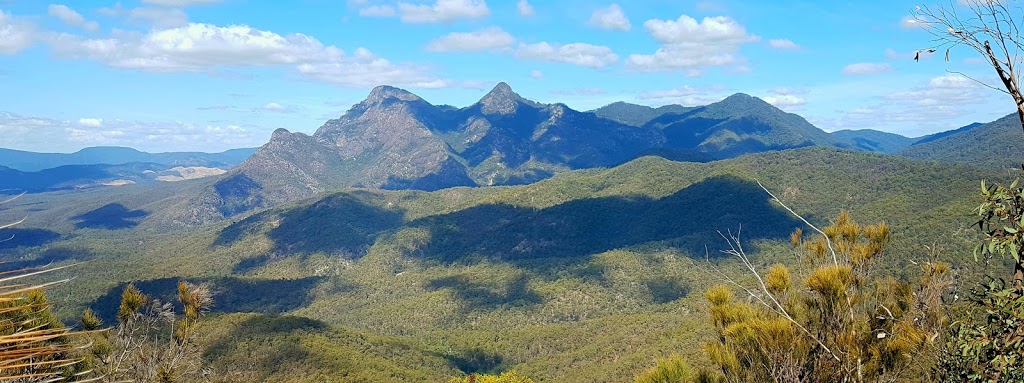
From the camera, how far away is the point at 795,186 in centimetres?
17262

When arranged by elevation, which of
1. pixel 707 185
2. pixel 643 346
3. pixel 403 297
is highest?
pixel 707 185

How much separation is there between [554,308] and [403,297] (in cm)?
4941

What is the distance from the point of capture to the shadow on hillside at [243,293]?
433 feet

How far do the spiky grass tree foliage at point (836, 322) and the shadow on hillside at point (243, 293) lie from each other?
145 meters

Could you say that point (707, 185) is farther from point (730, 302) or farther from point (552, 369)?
point (730, 302)

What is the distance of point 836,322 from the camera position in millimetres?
7922

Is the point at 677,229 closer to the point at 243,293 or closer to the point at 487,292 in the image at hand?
the point at 487,292

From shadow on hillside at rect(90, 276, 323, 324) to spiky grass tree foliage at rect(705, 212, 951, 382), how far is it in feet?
476

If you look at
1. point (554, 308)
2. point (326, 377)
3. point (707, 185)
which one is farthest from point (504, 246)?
point (326, 377)

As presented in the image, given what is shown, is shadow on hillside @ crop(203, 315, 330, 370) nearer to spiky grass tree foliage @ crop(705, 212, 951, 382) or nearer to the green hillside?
the green hillside

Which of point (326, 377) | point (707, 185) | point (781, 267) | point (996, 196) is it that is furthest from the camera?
point (707, 185)

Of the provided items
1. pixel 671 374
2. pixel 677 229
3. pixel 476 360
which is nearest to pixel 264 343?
pixel 476 360

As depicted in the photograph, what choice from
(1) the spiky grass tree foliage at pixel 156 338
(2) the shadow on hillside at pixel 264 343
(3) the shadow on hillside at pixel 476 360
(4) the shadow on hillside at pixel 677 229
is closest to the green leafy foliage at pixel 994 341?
(1) the spiky grass tree foliage at pixel 156 338

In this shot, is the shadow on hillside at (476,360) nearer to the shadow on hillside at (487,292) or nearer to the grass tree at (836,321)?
the shadow on hillside at (487,292)
